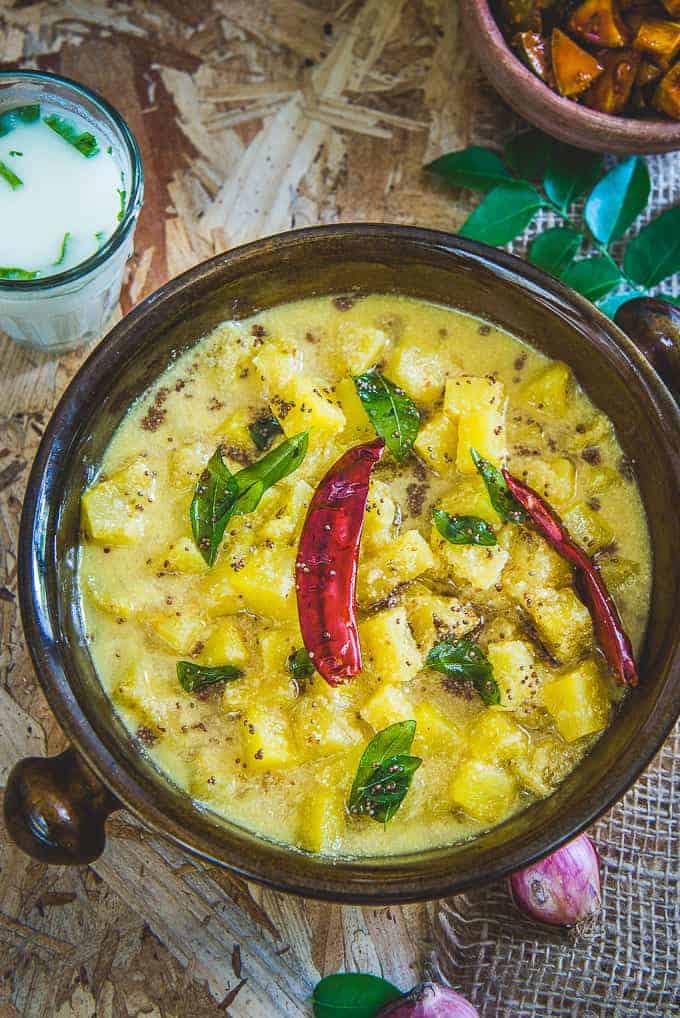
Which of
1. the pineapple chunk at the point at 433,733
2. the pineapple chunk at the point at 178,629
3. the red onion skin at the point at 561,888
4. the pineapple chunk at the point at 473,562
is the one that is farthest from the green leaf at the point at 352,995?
the pineapple chunk at the point at 473,562

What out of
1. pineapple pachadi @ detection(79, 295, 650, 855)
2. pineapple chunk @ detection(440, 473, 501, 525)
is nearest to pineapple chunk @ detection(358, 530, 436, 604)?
pineapple pachadi @ detection(79, 295, 650, 855)

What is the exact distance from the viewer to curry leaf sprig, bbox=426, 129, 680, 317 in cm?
311

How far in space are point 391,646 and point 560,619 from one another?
A: 0.42m

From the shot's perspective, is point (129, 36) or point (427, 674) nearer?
point (427, 674)

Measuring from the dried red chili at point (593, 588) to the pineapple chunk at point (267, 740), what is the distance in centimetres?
77

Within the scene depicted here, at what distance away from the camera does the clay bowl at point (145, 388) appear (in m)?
2.44

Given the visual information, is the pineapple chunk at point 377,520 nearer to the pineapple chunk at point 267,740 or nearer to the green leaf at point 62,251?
the pineapple chunk at point 267,740

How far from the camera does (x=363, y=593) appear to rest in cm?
269

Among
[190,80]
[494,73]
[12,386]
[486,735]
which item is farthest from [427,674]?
[190,80]

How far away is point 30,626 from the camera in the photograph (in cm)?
248

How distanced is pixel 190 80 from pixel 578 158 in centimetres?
114

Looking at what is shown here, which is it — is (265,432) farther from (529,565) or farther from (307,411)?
(529,565)

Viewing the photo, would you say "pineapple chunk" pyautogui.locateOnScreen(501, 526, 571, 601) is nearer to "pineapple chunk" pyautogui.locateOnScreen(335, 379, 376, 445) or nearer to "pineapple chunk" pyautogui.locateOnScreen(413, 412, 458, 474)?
"pineapple chunk" pyautogui.locateOnScreen(413, 412, 458, 474)

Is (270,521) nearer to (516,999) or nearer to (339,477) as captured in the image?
(339,477)
